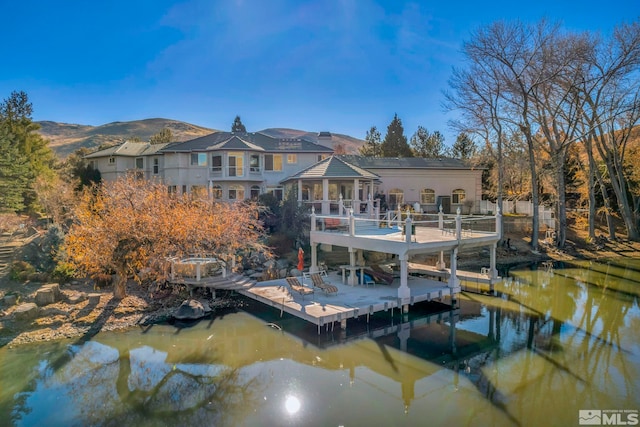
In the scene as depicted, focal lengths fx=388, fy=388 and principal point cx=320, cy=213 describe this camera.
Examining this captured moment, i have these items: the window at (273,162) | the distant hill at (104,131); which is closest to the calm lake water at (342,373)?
the window at (273,162)

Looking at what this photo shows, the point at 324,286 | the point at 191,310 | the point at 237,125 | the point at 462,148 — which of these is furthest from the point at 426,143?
the point at 191,310

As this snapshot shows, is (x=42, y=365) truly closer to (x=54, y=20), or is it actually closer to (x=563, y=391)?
(x=563, y=391)

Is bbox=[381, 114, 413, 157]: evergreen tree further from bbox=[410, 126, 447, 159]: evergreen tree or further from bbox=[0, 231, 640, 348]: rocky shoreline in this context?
bbox=[0, 231, 640, 348]: rocky shoreline

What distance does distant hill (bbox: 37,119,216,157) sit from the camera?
130 m

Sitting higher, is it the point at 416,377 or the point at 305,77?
the point at 305,77

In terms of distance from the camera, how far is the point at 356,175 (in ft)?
76.7

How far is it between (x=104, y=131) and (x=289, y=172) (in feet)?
457

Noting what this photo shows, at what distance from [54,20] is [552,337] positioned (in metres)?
26.3

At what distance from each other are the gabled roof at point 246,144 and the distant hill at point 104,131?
101 m

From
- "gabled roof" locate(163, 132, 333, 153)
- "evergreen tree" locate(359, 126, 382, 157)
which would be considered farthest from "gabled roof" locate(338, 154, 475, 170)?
"evergreen tree" locate(359, 126, 382, 157)

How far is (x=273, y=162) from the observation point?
32312mm

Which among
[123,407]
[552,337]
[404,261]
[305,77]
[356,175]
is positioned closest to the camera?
[123,407]

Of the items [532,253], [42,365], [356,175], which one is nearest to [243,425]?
[42,365]

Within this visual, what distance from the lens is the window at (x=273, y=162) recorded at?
3209cm
